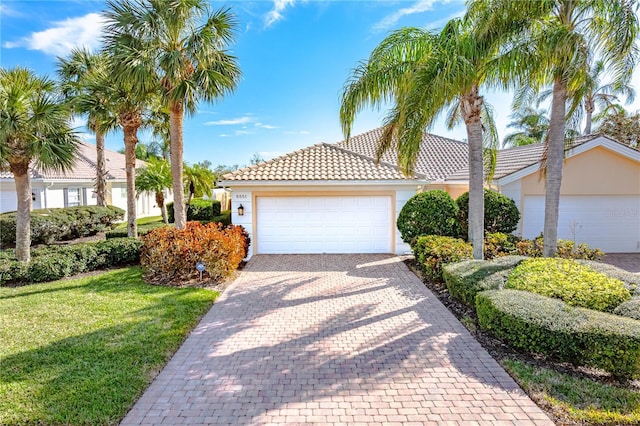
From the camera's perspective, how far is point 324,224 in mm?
12859

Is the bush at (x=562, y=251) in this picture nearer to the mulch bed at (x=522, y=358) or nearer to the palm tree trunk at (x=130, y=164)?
the mulch bed at (x=522, y=358)

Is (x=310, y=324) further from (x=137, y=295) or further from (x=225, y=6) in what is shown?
(x=225, y=6)

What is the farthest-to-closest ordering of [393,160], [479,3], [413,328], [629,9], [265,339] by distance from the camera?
[393,160] → [479,3] → [629,9] → [413,328] → [265,339]

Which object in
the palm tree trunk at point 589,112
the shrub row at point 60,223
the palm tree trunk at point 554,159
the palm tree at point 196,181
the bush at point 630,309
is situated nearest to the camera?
the bush at point 630,309

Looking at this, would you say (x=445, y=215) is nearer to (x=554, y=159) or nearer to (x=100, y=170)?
(x=554, y=159)

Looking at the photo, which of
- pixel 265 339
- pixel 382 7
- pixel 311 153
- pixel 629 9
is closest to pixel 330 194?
pixel 311 153

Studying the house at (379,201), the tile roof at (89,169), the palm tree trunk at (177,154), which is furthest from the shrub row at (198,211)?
the palm tree trunk at (177,154)

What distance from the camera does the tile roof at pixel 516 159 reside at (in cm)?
1253

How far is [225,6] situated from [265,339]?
9.77 m

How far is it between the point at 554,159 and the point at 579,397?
6.17m

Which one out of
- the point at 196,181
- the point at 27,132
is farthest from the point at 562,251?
the point at 196,181

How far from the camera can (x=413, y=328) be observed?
636 centimetres

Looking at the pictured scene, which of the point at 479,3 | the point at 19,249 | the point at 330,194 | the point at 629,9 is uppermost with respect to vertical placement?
the point at 479,3

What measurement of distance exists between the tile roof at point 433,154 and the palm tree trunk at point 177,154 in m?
8.52
